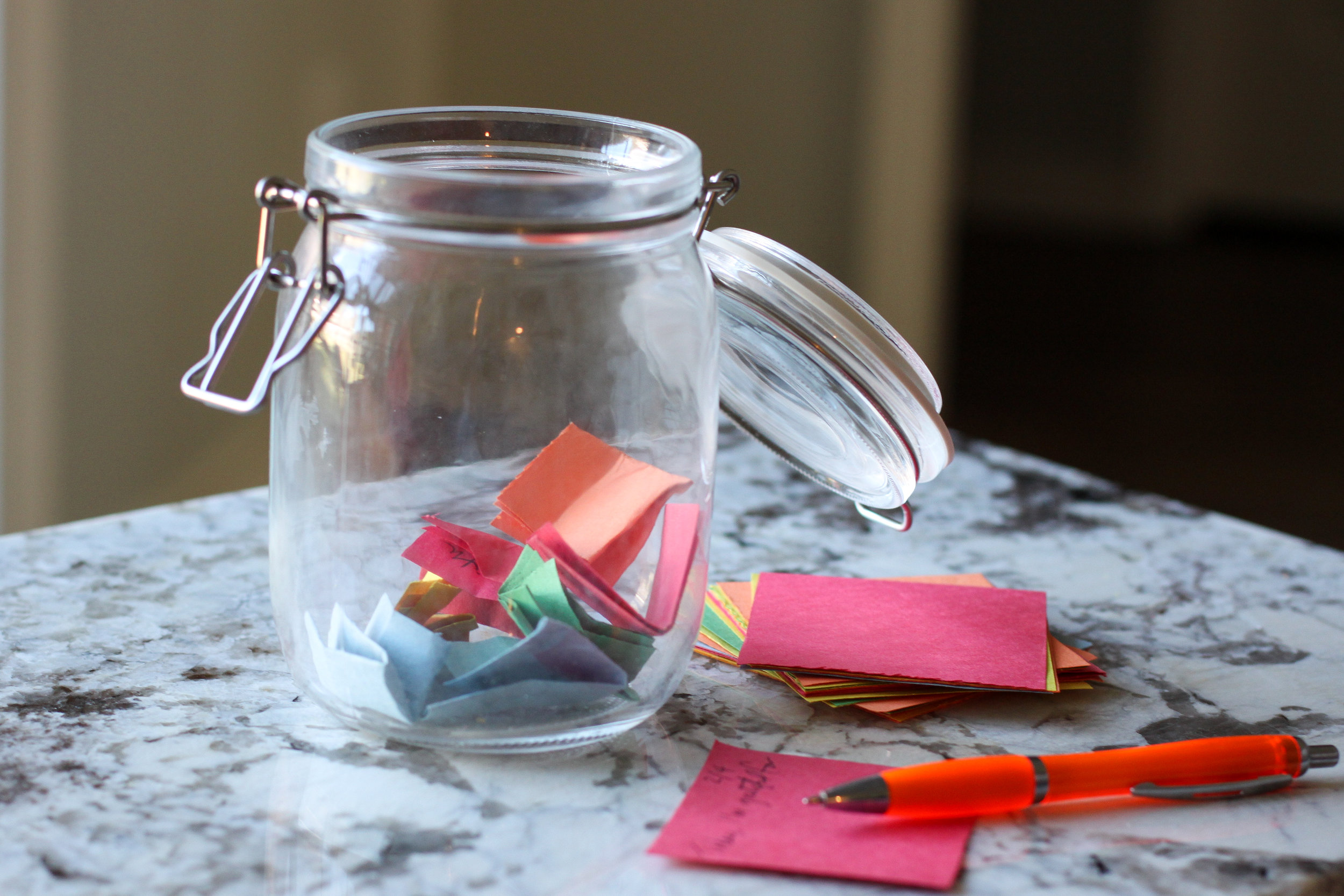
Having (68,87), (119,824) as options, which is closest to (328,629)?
(119,824)

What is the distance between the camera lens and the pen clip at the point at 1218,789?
1.89ft

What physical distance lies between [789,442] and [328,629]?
279mm

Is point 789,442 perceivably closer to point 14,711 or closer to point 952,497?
point 952,497

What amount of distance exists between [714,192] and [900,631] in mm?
256

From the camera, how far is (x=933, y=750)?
0.63 m

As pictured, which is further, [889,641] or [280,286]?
[889,641]

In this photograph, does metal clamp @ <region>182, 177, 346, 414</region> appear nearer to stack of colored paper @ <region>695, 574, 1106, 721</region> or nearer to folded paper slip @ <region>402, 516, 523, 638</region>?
folded paper slip @ <region>402, 516, 523, 638</region>

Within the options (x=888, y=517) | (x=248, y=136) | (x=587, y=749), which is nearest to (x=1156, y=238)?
(x=248, y=136)

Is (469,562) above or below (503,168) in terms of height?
below

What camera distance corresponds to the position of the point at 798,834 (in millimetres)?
541

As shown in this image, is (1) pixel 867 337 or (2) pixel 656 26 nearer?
(1) pixel 867 337

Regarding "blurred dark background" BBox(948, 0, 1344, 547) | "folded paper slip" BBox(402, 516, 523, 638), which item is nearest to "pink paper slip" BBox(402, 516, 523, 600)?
"folded paper slip" BBox(402, 516, 523, 638)

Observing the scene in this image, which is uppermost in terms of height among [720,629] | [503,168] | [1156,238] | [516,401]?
[503,168]

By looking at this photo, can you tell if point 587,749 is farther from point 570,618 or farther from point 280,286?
point 280,286
